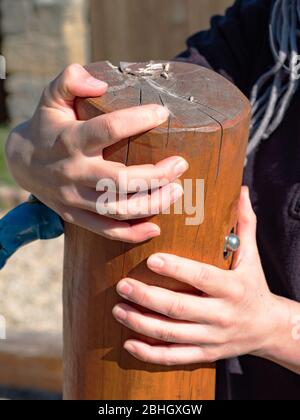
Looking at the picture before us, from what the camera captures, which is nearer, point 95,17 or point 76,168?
point 76,168

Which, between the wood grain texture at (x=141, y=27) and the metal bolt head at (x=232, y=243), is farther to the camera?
the wood grain texture at (x=141, y=27)

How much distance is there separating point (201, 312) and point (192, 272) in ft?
0.20

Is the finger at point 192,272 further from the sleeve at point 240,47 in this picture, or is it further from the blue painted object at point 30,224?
the sleeve at point 240,47

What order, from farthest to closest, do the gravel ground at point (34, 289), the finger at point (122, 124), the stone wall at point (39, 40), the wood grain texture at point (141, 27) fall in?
1. the stone wall at point (39, 40)
2. the wood grain texture at point (141, 27)
3. the gravel ground at point (34, 289)
4. the finger at point (122, 124)

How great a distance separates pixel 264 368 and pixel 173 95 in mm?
683

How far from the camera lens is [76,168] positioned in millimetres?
942

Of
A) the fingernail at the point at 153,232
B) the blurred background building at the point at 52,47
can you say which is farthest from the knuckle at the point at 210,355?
the blurred background building at the point at 52,47

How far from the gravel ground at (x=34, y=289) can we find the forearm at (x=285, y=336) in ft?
6.70

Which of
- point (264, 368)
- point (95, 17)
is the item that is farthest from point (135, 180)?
point (95, 17)

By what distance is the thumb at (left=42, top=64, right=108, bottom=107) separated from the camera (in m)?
0.96

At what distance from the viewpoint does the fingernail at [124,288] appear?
0.99 metres

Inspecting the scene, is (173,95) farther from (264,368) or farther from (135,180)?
(264,368)

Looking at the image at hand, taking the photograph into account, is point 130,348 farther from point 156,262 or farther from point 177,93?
point 177,93

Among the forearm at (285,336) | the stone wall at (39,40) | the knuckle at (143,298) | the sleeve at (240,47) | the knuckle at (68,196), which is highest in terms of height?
the sleeve at (240,47)
